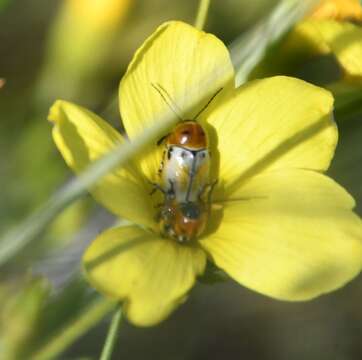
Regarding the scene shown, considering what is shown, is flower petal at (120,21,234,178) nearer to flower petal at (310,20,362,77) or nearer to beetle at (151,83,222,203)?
beetle at (151,83,222,203)

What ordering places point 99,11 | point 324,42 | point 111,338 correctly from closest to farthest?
1. point 111,338
2. point 324,42
3. point 99,11

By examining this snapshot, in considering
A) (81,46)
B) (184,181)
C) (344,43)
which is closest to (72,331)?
(184,181)

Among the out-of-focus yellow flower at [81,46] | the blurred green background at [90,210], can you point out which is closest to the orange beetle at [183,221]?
the blurred green background at [90,210]

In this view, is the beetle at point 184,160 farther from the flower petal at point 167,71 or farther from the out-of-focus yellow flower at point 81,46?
the out-of-focus yellow flower at point 81,46

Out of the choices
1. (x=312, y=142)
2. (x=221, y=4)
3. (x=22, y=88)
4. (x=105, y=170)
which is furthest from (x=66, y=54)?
(x=105, y=170)

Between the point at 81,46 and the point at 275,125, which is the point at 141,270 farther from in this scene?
the point at 81,46

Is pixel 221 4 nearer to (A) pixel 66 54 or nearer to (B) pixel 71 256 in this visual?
(A) pixel 66 54

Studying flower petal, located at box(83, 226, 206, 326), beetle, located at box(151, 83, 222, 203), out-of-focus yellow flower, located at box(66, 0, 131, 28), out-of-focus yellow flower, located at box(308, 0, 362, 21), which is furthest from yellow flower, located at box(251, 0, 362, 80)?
out-of-focus yellow flower, located at box(66, 0, 131, 28)

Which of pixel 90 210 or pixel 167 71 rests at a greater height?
pixel 167 71
